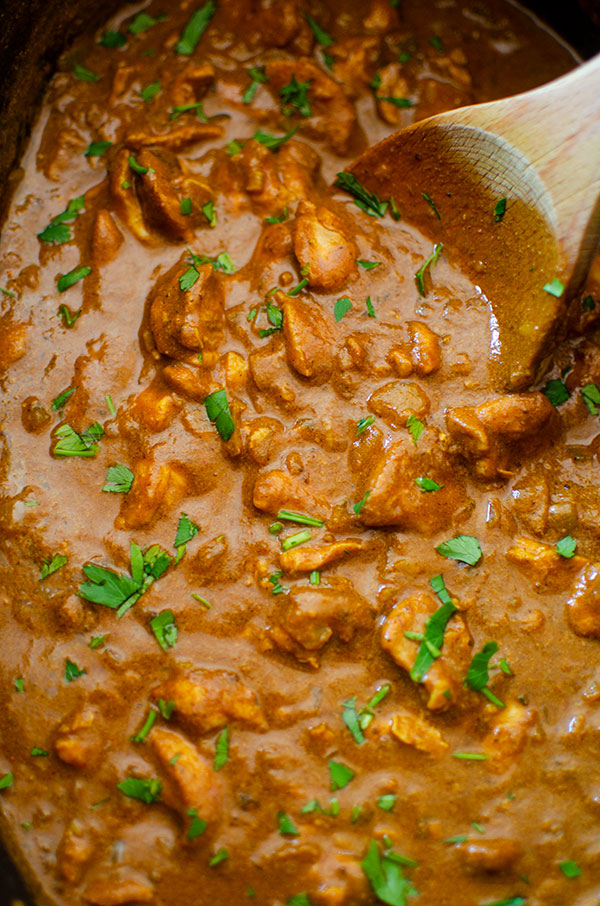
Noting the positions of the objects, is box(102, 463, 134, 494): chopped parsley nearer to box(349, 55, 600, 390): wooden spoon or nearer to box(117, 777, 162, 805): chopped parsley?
box(117, 777, 162, 805): chopped parsley

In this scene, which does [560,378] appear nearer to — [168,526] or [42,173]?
[168,526]

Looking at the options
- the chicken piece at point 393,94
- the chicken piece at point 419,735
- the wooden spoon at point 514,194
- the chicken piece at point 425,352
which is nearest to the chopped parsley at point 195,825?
the chicken piece at point 419,735

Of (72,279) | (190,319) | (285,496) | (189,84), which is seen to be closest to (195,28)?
(189,84)

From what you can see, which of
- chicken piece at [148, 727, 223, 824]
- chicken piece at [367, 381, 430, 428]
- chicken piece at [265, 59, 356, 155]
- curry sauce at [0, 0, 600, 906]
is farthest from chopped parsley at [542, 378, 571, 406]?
chicken piece at [148, 727, 223, 824]

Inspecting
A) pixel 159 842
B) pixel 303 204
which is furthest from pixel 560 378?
pixel 159 842

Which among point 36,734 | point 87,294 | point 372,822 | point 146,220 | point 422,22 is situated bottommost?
point 36,734

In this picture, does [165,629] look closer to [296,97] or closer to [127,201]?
Result: [127,201]
